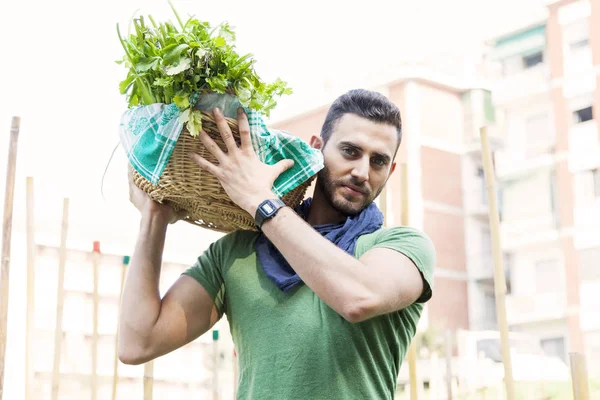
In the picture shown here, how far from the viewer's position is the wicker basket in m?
1.18

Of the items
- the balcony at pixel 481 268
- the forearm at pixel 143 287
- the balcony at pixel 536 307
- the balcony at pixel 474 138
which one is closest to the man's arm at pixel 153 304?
the forearm at pixel 143 287

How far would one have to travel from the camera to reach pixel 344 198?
1.33 m

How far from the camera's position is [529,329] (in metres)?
11.8

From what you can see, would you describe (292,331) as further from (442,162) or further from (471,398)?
(442,162)

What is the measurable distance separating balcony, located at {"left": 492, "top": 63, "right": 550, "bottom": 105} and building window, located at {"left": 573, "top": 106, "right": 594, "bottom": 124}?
57 cm

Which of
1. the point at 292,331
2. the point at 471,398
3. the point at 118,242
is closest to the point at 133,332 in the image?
the point at 292,331

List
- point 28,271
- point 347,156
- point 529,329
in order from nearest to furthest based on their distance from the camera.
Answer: point 347,156
point 28,271
point 529,329

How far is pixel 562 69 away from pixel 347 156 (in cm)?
1062

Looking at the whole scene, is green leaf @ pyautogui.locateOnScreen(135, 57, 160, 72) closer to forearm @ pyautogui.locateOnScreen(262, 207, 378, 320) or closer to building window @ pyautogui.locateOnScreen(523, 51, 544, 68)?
forearm @ pyautogui.locateOnScreen(262, 207, 378, 320)

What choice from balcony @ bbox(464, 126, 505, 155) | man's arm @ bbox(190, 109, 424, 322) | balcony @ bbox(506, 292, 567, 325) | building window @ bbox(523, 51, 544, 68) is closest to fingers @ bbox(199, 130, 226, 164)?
man's arm @ bbox(190, 109, 424, 322)

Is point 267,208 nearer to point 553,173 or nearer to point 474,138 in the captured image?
point 553,173

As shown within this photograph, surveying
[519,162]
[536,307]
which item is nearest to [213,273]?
[536,307]

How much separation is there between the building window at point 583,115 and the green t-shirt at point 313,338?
10.5 m

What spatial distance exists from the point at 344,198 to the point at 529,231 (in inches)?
427
